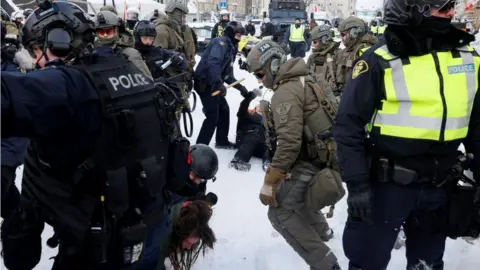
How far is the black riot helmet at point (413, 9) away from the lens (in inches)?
87.6

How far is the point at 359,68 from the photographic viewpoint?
7.80 feet

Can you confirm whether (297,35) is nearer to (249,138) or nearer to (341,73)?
(341,73)

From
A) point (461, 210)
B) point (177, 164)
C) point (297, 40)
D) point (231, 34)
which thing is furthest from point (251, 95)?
point (297, 40)

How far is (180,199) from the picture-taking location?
3.12 m

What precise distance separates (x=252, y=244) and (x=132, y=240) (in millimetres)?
2141

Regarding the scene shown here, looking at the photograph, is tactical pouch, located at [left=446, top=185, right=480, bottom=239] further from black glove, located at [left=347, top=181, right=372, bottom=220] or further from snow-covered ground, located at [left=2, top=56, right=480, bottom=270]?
snow-covered ground, located at [left=2, top=56, right=480, bottom=270]

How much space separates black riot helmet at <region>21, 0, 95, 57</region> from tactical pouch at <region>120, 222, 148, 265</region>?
30.5 inches

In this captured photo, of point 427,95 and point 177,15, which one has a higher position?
point 177,15

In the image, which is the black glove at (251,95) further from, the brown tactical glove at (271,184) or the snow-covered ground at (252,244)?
the brown tactical glove at (271,184)

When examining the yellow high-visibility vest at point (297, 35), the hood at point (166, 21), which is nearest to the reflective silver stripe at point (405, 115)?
the hood at point (166, 21)

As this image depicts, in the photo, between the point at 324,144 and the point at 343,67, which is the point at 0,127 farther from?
the point at 343,67

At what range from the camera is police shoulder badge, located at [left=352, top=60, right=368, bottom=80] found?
2.35 metres

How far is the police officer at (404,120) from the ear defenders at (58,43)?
1398mm

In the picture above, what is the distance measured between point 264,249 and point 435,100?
2110 millimetres
